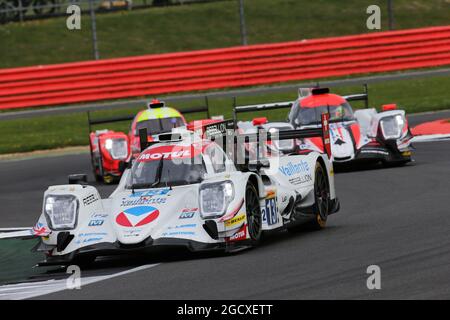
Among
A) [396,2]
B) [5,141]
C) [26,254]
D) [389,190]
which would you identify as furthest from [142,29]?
[26,254]

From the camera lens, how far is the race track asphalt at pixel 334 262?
8844 millimetres

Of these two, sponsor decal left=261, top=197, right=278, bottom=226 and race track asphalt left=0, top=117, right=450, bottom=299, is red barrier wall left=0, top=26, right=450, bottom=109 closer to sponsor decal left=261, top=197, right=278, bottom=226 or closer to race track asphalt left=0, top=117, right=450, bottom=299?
race track asphalt left=0, top=117, right=450, bottom=299

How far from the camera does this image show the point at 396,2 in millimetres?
46438

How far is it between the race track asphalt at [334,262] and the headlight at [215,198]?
0.42 metres

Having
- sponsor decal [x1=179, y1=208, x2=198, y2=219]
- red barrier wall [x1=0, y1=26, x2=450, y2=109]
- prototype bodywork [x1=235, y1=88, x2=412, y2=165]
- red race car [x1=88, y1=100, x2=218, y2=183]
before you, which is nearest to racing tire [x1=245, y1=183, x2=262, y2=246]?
sponsor decal [x1=179, y1=208, x2=198, y2=219]

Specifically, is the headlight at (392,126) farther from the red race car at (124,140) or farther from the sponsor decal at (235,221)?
the sponsor decal at (235,221)

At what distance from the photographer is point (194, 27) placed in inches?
1751

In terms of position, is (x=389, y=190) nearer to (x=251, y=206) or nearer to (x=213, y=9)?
(x=251, y=206)

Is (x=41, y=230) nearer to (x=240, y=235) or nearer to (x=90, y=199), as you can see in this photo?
(x=90, y=199)

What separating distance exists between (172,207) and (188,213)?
0.52 feet

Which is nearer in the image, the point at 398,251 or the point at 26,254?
the point at 398,251

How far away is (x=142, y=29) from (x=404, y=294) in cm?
3662

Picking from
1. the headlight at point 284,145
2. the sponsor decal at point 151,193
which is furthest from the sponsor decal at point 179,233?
the headlight at point 284,145
